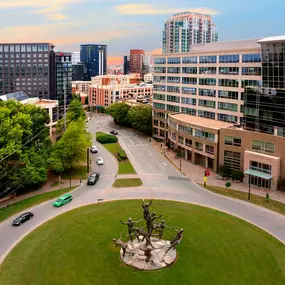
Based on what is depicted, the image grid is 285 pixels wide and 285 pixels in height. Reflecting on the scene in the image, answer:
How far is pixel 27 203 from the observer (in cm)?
4369

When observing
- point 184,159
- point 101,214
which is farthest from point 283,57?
point 101,214

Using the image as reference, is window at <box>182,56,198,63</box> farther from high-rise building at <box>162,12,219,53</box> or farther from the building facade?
high-rise building at <box>162,12,219,53</box>

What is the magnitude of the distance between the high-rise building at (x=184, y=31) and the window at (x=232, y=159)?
13434 centimetres

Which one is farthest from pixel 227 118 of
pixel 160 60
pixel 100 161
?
pixel 160 60

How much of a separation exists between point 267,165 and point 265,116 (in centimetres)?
730

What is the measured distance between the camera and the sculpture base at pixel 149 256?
29.6m

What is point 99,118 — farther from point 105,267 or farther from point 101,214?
point 105,267

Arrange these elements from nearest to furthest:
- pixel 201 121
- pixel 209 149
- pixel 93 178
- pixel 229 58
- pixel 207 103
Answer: pixel 93 178
pixel 209 149
pixel 229 58
pixel 201 121
pixel 207 103

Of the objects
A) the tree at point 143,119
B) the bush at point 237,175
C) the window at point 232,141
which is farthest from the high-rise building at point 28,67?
the bush at point 237,175

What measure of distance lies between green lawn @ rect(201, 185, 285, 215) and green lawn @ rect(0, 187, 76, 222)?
2045 centimetres

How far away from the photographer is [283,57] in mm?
49250

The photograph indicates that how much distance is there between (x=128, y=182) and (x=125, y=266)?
2254 centimetres

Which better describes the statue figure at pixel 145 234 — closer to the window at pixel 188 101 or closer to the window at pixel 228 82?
the window at pixel 228 82

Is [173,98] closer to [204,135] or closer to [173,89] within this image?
[173,89]
